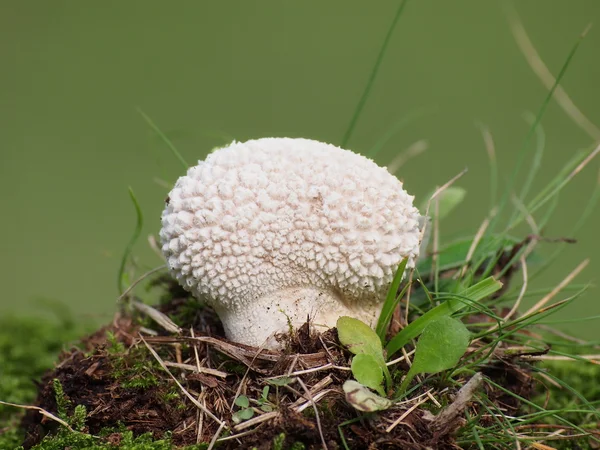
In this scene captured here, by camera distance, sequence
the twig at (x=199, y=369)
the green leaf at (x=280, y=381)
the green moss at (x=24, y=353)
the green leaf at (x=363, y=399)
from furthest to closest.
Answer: the green moss at (x=24, y=353) → the twig at (x=199, y=369) → the green leaf at (x=280, y=381) → the green leaf at (x=363, y=399)

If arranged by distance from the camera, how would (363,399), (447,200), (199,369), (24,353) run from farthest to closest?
(24,353), (447,200), (199,369), (363,399)

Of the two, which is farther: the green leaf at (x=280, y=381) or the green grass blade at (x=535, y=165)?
the green grass blade at (x=535, y=165)

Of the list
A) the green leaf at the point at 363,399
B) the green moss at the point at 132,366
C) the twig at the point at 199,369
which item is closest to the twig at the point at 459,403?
the green leaf at the point at 363,399

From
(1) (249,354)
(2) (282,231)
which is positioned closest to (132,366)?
(1) (249,354)

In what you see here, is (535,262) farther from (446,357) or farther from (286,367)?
(286,367)

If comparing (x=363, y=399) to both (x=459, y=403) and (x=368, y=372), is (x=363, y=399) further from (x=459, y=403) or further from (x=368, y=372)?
(x=459, y=403)

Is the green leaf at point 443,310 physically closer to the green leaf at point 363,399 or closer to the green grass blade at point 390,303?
the green grass blade at point 390,303

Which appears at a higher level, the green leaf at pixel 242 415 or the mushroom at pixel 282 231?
the mushroom at pixel 282 231
